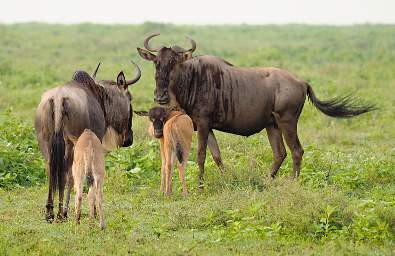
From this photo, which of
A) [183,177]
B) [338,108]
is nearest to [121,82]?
[183,177]

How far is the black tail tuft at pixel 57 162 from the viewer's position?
306 inches

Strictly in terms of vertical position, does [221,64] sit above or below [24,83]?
above

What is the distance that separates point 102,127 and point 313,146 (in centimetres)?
419

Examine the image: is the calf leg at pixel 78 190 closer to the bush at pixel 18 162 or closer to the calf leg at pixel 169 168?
the calf leg at pixel 169 168

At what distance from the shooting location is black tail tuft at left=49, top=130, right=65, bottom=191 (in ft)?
25.5

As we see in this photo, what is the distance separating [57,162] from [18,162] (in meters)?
3.05

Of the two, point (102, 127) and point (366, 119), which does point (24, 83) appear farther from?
point (102, 127)

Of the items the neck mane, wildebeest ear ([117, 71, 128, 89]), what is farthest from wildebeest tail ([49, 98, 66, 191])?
wildebeest ear ([117, 71, 128, 89])

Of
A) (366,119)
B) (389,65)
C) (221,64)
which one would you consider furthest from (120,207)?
(389,65)

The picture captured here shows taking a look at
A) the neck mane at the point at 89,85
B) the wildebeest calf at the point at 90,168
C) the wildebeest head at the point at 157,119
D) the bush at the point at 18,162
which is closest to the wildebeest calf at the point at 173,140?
the wildebeest head at the point at 157,119

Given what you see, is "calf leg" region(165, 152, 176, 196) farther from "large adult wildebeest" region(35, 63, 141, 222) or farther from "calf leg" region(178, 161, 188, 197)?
"large adult wildebeest" region(35, 63, 141, 222)

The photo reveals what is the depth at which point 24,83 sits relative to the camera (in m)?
A: 19.0

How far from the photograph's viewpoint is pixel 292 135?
10.6 meters

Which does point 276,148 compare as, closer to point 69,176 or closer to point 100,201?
point 69,176
